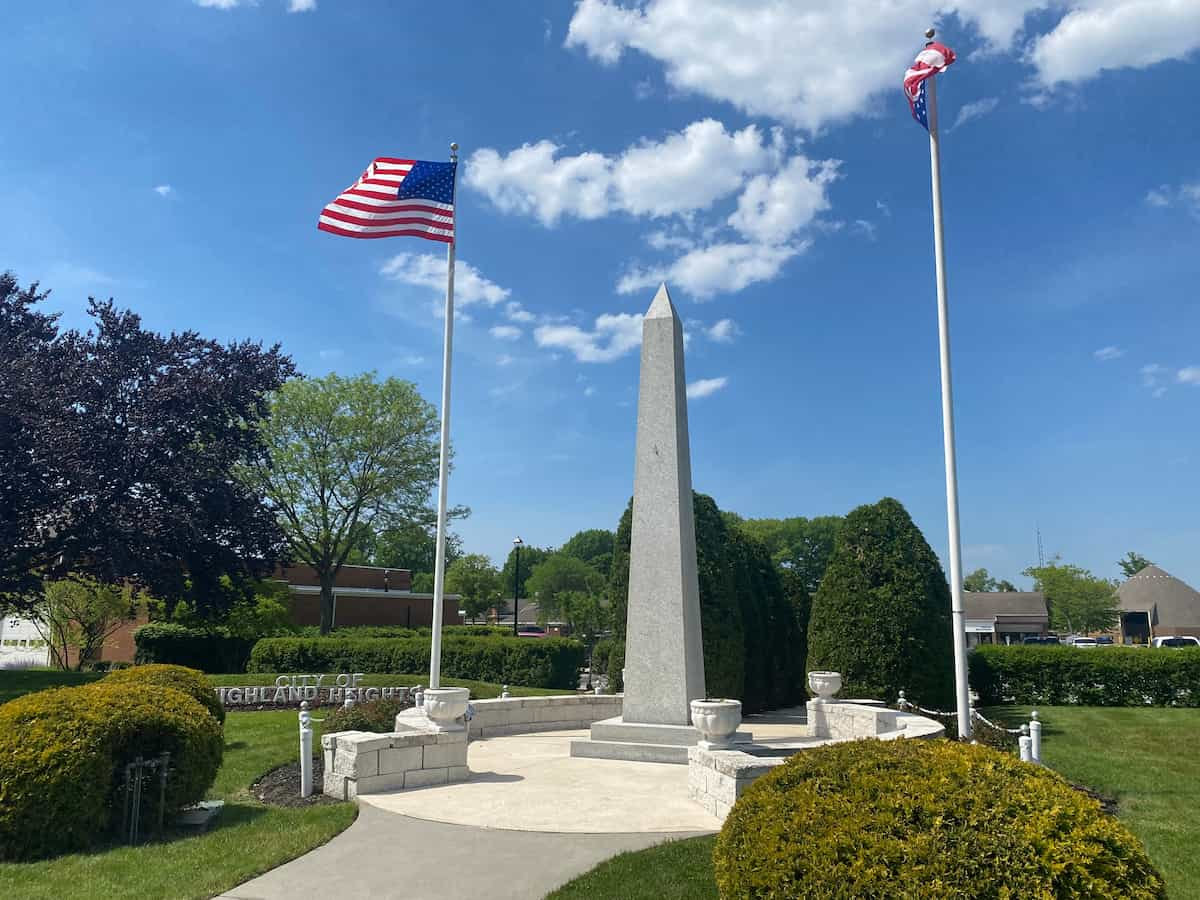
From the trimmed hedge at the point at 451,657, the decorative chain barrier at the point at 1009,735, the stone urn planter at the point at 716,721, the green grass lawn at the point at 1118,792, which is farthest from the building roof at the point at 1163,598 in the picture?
the stone urn planter at the point at 716,721

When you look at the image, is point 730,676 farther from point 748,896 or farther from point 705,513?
point 748,896

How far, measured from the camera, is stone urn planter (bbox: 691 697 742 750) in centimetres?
977

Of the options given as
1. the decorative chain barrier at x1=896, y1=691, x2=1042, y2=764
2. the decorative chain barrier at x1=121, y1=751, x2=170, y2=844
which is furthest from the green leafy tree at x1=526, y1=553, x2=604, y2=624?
the decorative chain barrier at x1=121, y1=751, x2=170, y2=844

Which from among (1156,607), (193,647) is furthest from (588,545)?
(193,647)

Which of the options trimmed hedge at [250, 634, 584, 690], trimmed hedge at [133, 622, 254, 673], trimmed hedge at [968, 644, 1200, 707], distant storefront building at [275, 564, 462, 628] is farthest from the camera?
distant storefront building at [275, 564, 462, 628]

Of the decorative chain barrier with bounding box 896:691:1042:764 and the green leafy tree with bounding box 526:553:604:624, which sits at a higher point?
the green leafy tree with bounding box 526:553:604:624

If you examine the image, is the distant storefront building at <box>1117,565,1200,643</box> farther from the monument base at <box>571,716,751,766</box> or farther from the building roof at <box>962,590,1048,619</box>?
the monument base at <box>571,716,751,766</box>

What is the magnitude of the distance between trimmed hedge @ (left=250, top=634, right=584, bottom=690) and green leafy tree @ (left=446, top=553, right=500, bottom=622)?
35242mm

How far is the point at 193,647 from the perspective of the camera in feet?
96.9

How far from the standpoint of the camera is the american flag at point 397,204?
43.5 ft

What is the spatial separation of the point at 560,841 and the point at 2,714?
539 centimetres

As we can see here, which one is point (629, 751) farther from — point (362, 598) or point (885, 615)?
point (362, 598)

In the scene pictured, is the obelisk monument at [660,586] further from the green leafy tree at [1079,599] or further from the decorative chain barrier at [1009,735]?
the green leafy tree at [1079,599]

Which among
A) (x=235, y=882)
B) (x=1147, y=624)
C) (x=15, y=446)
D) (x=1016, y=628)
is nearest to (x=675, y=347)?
(x=235, y=882)
